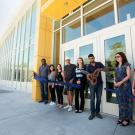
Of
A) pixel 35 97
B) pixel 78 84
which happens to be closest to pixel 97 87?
pixel 78 84

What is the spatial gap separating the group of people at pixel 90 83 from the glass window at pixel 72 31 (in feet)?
4.25

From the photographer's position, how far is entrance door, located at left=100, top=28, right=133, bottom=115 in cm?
359

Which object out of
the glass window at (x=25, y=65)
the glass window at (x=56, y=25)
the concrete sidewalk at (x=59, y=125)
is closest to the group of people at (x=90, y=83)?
the concrete sidewalk at (x=59, y=125)

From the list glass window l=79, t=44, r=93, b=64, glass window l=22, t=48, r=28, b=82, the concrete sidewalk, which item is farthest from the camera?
glass window l=22, t=48, r=28, b=82

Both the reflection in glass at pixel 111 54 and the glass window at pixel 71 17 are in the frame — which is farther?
the glass window at pixel 71 17

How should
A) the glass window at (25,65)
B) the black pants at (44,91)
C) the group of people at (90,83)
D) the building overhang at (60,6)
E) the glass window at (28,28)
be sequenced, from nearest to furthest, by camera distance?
the group of people at (90,83), the building overhang at (60,6), the black pants at (44,91), the glass window at (25,65), the glass window at (28,28)

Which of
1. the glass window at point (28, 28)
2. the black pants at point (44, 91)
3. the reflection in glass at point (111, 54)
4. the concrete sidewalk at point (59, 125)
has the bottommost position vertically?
the concrete sidewalk at point (59, 125)

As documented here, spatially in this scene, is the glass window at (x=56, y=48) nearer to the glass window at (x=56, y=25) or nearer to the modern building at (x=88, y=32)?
the modern building at (x=88, y=32)

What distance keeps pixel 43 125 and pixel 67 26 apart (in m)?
4.11

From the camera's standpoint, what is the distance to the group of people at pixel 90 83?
3049mm

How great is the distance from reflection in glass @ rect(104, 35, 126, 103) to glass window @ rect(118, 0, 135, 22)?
549 mm

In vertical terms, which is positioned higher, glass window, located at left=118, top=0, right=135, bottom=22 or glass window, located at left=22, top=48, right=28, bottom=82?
glass window, located at left=118, top=0, right=135, bottom=22

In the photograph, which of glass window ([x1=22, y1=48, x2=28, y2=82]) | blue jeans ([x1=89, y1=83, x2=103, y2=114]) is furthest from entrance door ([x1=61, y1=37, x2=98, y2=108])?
glass window ([x1=22, y1=48, x2=28, y2=82])

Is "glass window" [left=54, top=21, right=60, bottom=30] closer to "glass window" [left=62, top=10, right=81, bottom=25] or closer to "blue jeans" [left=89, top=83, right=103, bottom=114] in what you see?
"glass window" [left=62, top=10, right=81, bottom=25]
